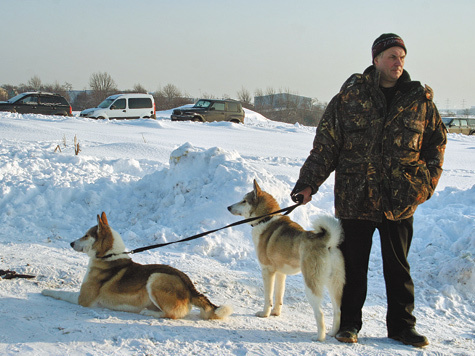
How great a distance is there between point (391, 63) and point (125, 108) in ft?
69.6

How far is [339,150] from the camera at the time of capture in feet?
11.2

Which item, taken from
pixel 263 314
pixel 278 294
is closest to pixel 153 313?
pixel 263 314

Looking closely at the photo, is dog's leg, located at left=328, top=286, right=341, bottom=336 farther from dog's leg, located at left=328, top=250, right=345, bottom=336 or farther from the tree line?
the tree line

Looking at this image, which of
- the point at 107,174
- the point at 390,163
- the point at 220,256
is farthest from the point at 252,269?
the point at 107,174

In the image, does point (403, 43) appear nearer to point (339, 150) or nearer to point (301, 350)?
point (339, 150)

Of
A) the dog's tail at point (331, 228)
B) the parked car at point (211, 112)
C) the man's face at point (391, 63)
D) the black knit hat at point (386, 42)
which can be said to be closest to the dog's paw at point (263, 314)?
the dog's tail at point (331, 228)

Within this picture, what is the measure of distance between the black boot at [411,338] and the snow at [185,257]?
0.24 feet

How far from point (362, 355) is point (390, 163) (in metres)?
1.40

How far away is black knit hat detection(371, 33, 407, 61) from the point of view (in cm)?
316

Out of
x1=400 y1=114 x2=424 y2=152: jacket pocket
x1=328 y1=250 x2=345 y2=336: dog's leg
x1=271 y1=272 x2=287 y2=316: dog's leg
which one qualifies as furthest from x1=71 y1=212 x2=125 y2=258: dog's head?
x1=400 y1=114 x2=424 y2=152: jacket pocket

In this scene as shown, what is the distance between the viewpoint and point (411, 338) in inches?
130

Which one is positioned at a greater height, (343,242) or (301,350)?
(343,242)

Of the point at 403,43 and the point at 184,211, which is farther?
the point at 184,211

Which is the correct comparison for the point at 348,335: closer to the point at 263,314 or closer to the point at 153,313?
the point at 263,314
